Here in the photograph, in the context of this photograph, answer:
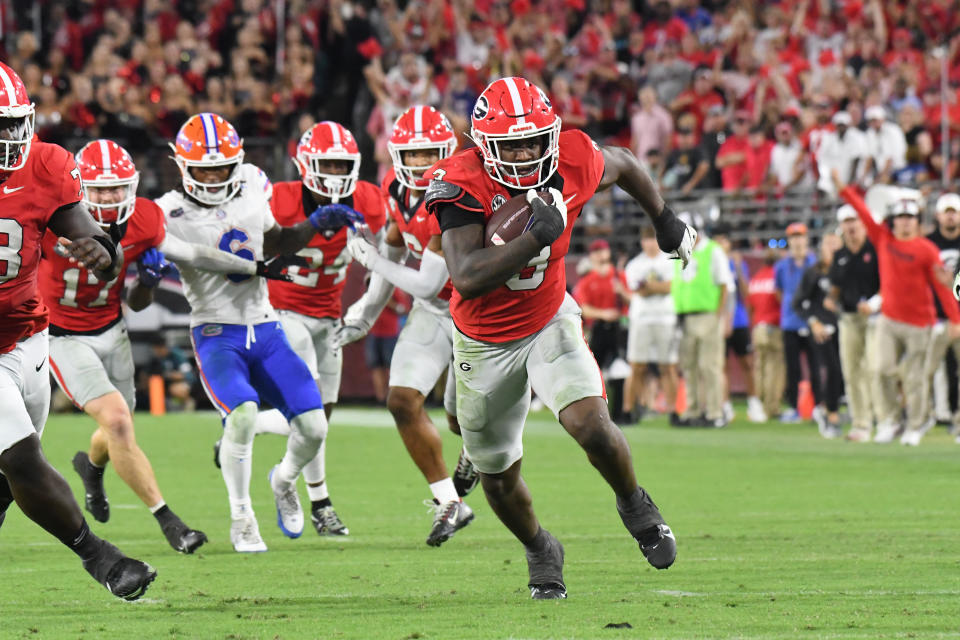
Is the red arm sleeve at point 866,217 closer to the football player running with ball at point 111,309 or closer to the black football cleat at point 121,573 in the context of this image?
the football player running with ball at point 111,309

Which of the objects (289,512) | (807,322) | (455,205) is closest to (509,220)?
(455,205)

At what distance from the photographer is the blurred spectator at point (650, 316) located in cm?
1480

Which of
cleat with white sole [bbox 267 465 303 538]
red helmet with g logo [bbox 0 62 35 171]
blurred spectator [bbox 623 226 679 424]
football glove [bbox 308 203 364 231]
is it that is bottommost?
blurred spectator [bbox 623 226 679 424]

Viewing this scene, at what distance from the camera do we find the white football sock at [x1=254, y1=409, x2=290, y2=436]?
8.64 metres

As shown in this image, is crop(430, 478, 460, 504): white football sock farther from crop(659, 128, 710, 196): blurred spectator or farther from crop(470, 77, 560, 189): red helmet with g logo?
crop(659, 128, 710, 196): blurred spectator


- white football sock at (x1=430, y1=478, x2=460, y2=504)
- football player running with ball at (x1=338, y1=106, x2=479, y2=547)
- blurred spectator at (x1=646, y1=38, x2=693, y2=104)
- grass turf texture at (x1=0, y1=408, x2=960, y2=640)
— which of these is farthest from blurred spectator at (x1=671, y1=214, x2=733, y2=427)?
white football sock at (x1=430, y1=478, x2=460, y2=504)

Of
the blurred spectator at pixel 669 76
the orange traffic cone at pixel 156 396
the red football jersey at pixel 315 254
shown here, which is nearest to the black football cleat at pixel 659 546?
the red football jersey at pixel 315 254

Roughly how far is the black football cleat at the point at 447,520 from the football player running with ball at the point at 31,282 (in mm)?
2158

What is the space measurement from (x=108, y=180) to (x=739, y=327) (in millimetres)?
9662

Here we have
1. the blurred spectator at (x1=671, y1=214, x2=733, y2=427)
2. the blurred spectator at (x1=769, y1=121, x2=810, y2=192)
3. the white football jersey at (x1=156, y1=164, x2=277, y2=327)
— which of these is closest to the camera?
the white football jersey at (x1=156, y1=164, x2=277, y2=327)

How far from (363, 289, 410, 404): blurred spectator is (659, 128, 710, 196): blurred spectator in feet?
10.9

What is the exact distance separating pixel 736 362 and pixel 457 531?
34.6 ft

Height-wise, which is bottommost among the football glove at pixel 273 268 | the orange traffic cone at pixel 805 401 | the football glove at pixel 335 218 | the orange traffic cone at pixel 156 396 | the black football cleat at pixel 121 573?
the orange traffic cone at pixel 156 396

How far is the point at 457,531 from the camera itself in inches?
302
